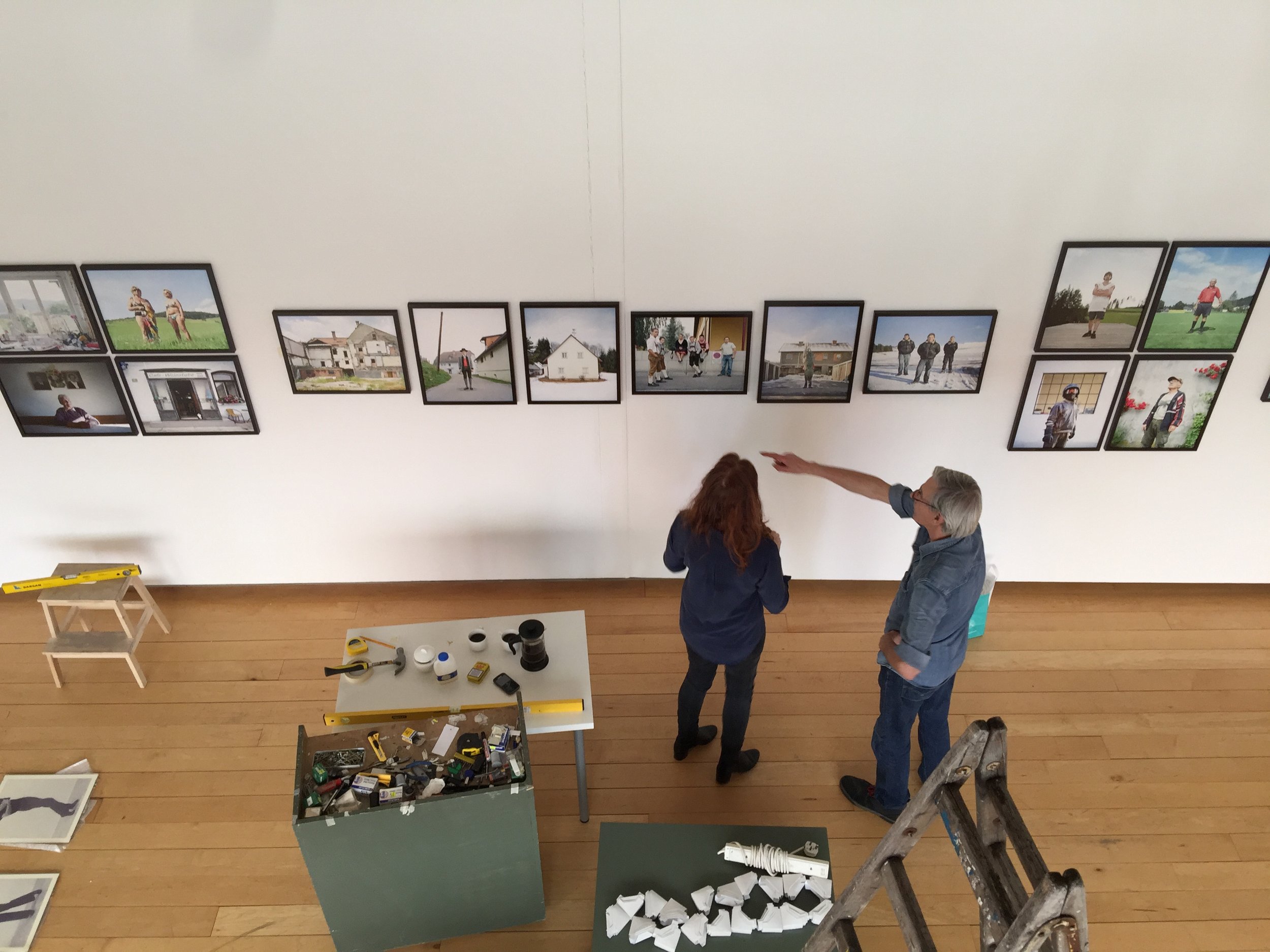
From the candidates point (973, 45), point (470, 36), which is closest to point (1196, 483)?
point (973, 45)

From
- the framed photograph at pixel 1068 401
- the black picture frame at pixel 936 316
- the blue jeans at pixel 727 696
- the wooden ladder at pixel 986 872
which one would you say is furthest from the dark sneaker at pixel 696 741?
the framed photograph at pixel 1068 401

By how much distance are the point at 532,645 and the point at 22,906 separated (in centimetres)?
225

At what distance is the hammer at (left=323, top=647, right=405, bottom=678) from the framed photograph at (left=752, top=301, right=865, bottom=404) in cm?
202

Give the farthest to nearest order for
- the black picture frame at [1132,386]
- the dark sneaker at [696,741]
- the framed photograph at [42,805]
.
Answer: the black picture frame at [1132,386] < the dark sneaker at [696,741] < the framed photograph at [42,805]

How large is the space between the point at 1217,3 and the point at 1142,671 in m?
3.03

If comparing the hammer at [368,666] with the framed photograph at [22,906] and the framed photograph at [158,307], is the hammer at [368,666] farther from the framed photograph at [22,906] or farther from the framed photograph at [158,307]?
the framed photograph at [158,307]

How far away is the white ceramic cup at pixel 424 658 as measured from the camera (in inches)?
112

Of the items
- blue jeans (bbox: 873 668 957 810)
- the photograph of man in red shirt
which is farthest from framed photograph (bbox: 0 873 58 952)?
the photograph of man in red shirt

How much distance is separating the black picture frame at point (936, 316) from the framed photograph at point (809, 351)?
0.22ft

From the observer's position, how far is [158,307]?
3459 millimetres

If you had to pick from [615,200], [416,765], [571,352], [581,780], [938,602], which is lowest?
[581,780]

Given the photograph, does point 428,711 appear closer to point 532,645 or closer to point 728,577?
point 532,645

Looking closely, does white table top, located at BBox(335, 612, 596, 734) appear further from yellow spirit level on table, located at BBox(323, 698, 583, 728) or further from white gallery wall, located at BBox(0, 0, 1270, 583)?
white gallery wall, located at BBox(0, 0, 1270, 583)

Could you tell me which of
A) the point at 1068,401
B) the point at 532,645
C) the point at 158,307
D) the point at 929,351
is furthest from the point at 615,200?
the point at 1068,401
